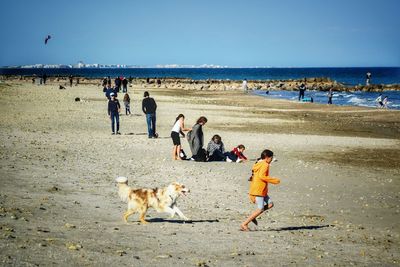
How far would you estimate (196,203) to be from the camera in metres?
11.2

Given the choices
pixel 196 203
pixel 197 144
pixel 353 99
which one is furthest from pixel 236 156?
pixel 353 99

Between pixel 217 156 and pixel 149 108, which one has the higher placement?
pixel 149 108

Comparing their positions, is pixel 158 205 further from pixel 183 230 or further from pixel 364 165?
pixel 364 165

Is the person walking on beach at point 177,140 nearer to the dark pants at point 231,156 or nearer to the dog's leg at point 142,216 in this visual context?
the dark pants at point 231,156

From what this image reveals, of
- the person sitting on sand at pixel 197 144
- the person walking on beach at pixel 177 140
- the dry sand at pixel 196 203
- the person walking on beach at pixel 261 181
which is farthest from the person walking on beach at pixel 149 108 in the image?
the person walking on beach at pixel 261 181

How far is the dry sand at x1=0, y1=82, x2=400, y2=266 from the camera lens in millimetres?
7336

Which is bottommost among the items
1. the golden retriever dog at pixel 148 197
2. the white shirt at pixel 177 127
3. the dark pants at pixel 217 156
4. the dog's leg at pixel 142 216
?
the dark pants at pixel 217 156

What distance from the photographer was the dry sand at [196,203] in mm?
A: 7336

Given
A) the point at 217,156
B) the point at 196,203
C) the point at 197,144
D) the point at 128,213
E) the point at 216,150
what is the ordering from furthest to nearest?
the point at 217,156, the point at 216,150, the point at 197,144, the point at 196,203, the point at 128,213

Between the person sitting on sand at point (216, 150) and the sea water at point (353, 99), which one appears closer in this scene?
the person sitting on sand at point (216, 150)

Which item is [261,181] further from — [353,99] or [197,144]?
[353,99]

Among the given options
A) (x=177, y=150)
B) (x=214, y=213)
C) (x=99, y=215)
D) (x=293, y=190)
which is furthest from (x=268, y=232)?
(x=177, y=150)

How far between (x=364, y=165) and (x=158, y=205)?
10.4m

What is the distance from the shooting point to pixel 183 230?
8727 mm
